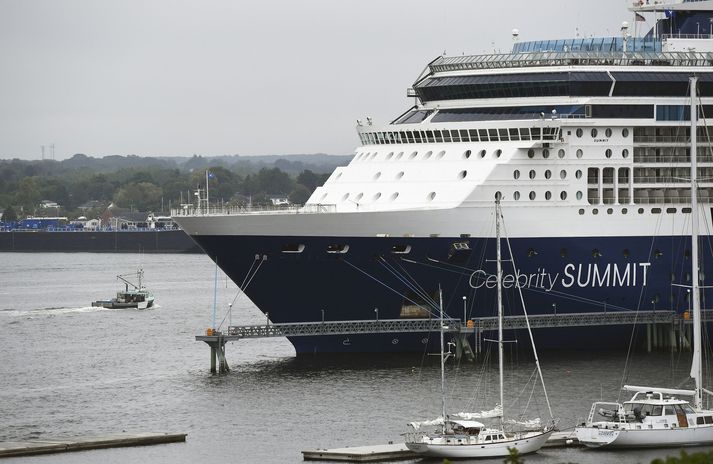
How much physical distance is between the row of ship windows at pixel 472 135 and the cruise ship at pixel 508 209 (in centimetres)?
6

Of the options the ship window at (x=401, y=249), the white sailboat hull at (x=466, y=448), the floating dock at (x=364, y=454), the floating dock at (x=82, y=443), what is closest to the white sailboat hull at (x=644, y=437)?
the white sailboat hull at (x=466, y=448)

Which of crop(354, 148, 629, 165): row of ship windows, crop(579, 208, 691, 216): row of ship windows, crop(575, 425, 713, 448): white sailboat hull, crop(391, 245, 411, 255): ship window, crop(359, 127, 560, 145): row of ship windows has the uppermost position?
crop(359, 127, 560, 145): row of ship windows

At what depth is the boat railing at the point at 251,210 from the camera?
51.2 m

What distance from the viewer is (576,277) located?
51.7 metres

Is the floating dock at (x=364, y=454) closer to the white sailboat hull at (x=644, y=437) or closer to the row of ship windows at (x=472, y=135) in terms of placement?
the white sailboat hull at (x=644, y=437)

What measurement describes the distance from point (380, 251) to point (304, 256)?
7.89 ft

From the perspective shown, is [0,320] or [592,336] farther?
[0,320]

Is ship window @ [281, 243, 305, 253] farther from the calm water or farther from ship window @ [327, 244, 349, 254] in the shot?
the calm water

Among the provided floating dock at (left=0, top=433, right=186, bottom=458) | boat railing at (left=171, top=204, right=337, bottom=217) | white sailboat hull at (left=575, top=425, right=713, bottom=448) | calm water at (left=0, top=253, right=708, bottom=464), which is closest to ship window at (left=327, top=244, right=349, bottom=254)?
boat railing at (left=171, top=204, right=337, bottom=217)

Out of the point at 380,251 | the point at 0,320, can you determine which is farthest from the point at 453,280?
the point at 0,320

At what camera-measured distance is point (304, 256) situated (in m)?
50.1

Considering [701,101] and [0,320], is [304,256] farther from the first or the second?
[0,320]

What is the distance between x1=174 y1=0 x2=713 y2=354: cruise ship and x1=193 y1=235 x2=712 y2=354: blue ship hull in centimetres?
5

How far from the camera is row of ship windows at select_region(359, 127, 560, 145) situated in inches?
2026
